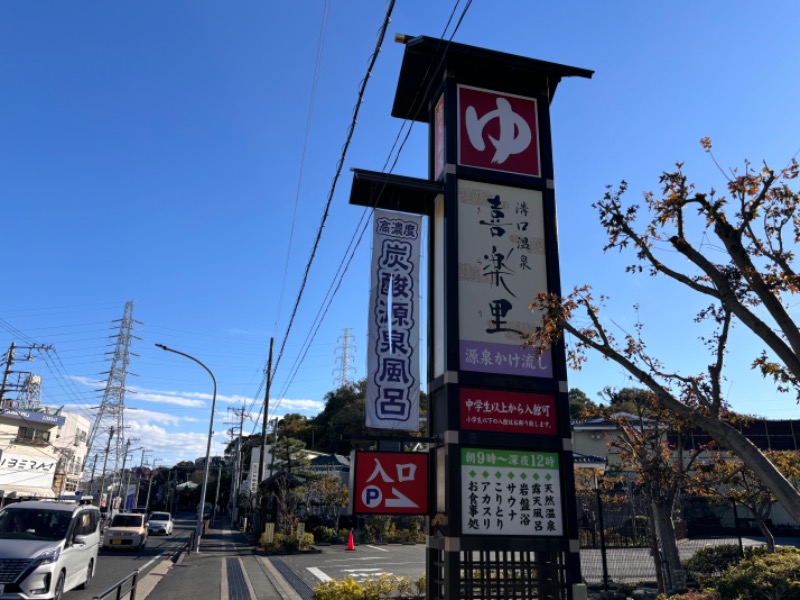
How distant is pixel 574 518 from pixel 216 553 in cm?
1995

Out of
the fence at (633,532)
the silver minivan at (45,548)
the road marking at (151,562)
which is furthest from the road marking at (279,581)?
the fence at (633,532)

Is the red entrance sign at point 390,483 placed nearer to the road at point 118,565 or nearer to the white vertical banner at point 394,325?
the white vertical banner at point 394,325

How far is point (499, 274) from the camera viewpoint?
31.3 feet

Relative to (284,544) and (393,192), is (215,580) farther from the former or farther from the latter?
(393,192)

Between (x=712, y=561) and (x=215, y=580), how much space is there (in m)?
A: 13.5

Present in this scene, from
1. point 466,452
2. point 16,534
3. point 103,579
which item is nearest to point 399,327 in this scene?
point 466,452

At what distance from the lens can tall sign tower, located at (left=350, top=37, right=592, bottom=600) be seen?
830cm

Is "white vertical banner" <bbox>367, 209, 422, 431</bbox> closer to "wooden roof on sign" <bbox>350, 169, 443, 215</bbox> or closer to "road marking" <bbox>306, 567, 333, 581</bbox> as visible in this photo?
"wooden roof on sign" <bbox>350, 169, 443, 215</bbox>

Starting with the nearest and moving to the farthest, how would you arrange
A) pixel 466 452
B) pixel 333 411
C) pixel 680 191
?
pixel 680 191, pixel 466 452, pixel 333 411

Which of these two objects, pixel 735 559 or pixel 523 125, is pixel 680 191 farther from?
pixel 735 559

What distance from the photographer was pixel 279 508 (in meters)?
29.7

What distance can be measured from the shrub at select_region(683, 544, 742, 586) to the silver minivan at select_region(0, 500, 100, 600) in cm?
1433

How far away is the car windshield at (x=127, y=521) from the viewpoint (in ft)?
80.7

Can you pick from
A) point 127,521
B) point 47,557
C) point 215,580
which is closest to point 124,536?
point 127,521
